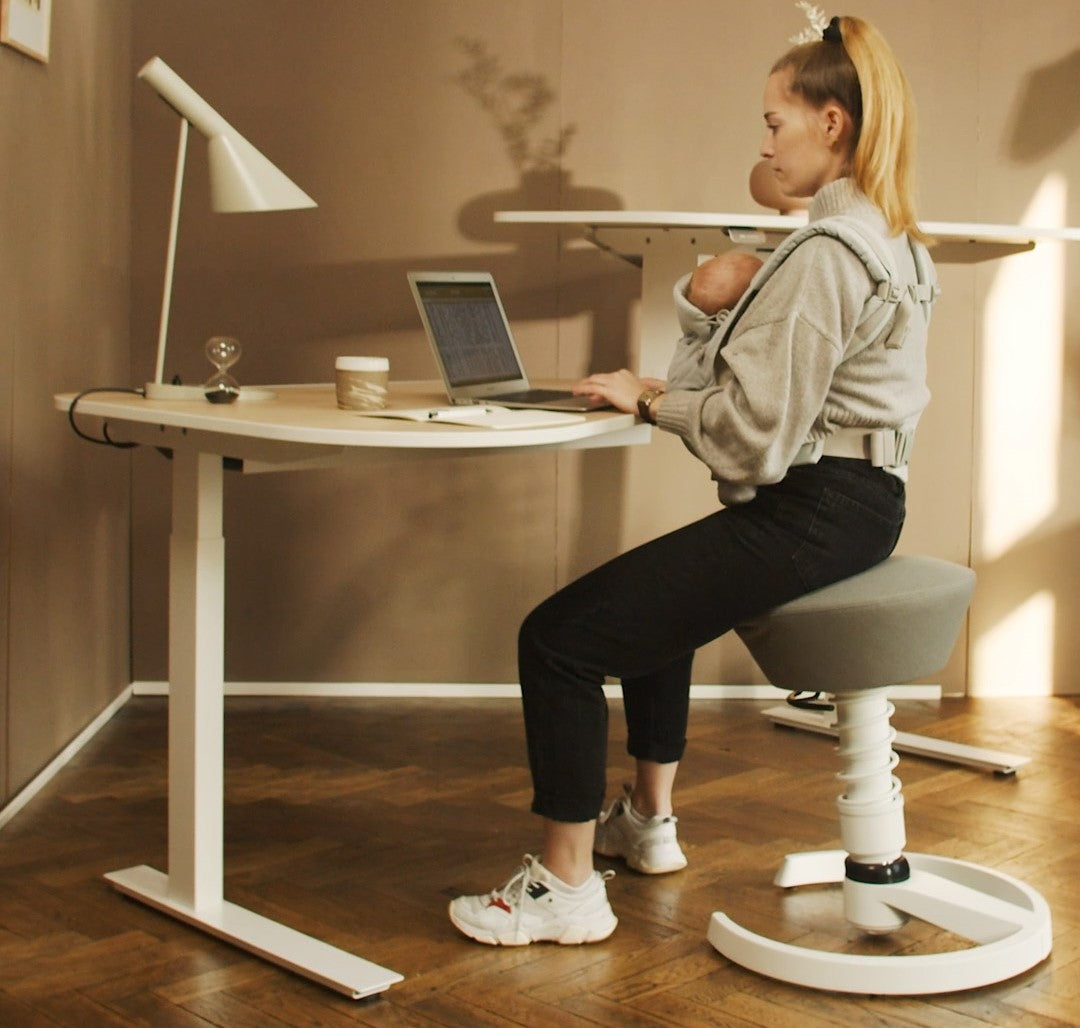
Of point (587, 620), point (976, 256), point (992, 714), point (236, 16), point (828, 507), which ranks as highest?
point (236, 16)

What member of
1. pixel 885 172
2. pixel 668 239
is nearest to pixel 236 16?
pixel 668 239

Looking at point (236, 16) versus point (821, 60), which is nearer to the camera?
point (821, 60)

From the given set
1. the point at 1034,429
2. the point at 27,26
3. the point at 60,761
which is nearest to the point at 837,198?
the point at 27,26

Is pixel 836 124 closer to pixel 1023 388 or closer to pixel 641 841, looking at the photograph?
pixel 641 841

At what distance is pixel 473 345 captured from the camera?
2.55 meters

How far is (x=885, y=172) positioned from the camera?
2.01 metres

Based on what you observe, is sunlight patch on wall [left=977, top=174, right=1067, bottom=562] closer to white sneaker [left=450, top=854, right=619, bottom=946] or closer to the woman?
the woman

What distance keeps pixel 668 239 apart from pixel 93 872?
Answer: 1674 mm

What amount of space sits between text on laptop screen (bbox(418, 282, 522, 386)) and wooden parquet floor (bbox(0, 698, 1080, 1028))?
0.81 meters

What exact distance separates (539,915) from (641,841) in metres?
0.35

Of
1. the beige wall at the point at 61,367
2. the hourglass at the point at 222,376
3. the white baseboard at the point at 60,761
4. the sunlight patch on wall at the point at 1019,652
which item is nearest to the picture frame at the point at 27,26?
the beige wall at the point at 61,367

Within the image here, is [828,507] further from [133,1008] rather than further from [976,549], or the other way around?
[976,549]

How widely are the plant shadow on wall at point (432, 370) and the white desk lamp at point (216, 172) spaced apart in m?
1.33

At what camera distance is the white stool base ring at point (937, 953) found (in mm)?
1989
